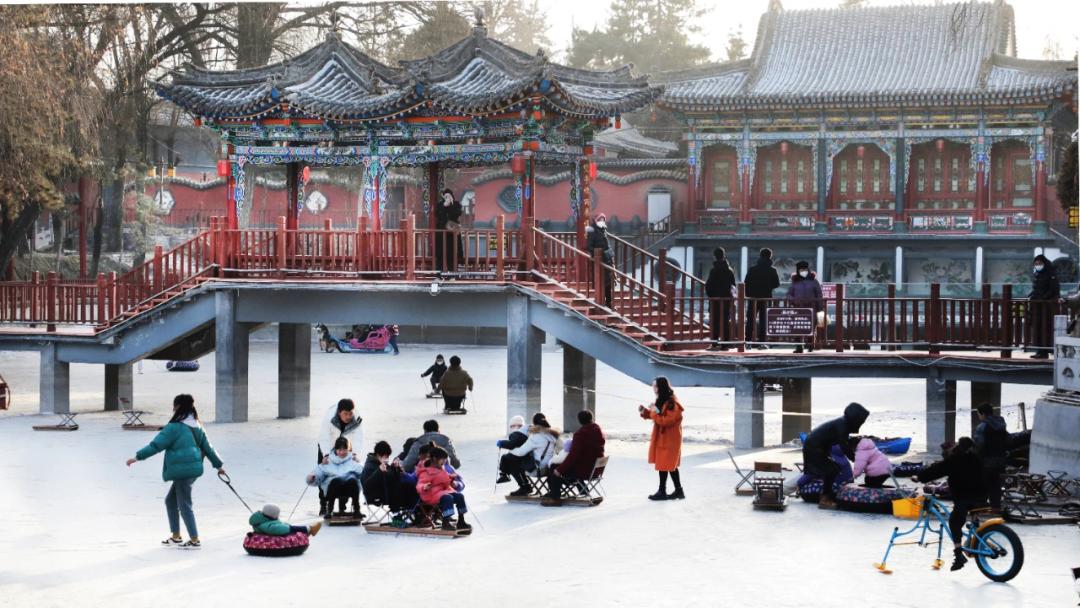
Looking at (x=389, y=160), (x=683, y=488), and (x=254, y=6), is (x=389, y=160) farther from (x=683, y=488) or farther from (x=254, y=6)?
(x=254, y=6)

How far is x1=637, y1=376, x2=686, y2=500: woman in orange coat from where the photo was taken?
13.7 m

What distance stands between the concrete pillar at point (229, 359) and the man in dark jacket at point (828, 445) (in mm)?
8224

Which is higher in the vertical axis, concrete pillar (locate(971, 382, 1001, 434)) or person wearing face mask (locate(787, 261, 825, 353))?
person wearing face mask (locate(787, 261, 825, 353))

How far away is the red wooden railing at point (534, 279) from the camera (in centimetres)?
1650

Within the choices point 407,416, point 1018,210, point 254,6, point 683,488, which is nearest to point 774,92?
point 1018,210

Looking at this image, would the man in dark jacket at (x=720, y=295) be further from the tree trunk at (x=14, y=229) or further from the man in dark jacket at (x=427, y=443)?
the tree trunk at (x=14, y=229)

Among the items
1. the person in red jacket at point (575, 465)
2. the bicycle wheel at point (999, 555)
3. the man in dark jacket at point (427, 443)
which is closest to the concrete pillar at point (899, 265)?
the person in red jacket at point (575, 465)

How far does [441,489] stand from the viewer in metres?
12.2

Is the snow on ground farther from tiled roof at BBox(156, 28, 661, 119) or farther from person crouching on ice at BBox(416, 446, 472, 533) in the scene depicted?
tiled roof at BBox(156, 28, 661, 119)

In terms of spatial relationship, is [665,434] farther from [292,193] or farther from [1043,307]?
[292,193]

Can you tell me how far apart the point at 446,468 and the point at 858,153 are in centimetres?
2048

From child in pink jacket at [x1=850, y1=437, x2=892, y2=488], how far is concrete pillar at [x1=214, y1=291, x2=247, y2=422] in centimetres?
815

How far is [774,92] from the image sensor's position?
103 feet

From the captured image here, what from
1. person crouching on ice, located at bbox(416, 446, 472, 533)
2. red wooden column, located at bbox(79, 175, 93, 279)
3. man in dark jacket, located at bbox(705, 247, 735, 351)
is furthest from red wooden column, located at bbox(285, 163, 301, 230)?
person crouching on ice, located at bbox(416, 446, 472, 533)
